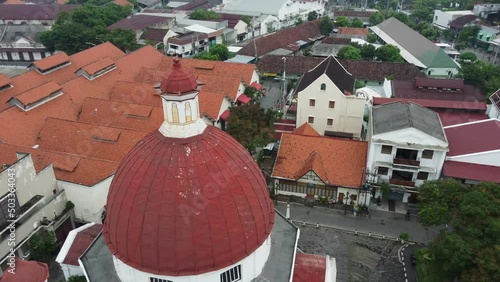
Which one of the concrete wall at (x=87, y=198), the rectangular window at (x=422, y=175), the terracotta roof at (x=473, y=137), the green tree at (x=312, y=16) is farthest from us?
the green tree at (x=312, y=16)

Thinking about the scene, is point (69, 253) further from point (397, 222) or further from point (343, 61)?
point (343, 61)

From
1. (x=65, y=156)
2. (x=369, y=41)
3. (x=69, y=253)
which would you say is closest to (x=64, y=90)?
(x=65, y=156)

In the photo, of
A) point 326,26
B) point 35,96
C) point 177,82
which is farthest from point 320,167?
point 326,26

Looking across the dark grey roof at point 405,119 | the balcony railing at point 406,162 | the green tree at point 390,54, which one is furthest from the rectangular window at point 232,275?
the green tree at point 390,54

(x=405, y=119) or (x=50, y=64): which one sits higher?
(x=405, y=119)

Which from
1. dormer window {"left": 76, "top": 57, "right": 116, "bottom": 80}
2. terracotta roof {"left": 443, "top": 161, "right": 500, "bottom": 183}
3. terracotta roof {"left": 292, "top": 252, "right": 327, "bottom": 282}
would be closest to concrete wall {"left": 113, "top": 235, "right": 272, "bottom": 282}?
terracotta roof {"left": 292, "top": 252, "right": 327, "bottom": 282}

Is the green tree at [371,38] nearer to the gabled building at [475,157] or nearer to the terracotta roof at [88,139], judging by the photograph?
the gabled building at [475,157]

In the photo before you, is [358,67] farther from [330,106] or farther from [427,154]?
[427,154]
